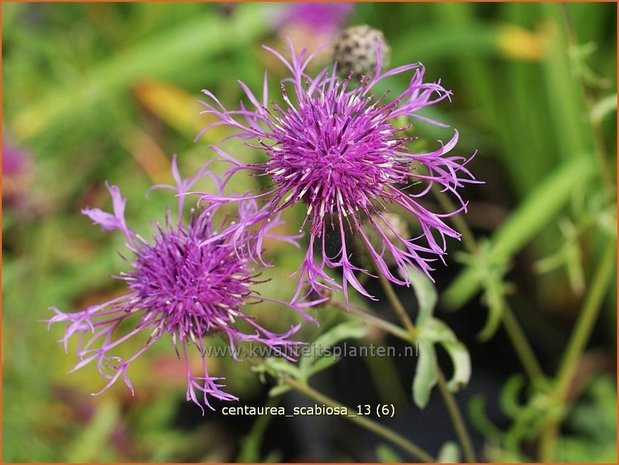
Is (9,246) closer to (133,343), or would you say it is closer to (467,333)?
(133,343)

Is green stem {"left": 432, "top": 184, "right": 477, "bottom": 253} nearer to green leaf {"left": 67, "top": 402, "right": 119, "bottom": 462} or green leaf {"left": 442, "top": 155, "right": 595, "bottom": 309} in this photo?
green leaf {"left": 442, "top": 155, "right": 595, "bottom": 309}

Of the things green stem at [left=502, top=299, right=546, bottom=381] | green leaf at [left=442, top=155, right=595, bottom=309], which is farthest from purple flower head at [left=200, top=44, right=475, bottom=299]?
green leaf at [left=442, top=155, right=595, bottom=309]

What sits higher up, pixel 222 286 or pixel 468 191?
pixel 468 191

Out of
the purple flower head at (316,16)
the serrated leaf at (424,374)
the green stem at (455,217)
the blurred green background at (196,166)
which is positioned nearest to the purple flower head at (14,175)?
the blurred green background at (196,166)

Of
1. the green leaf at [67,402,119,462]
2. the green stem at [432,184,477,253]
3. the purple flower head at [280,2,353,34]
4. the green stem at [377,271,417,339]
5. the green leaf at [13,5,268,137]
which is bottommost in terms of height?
the green leaf at [67,402,119,462]

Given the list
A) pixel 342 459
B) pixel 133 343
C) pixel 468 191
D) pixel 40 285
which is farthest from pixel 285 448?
pixel 468 191

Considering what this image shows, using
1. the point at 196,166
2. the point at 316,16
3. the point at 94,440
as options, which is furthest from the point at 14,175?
the point at 316,16
